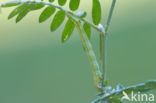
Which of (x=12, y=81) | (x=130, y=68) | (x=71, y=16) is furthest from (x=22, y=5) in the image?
(x=12, y=81)

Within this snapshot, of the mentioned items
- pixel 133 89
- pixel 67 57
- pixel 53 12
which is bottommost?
pixel 67 57

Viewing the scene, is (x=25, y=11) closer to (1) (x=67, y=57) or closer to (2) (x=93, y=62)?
(2) (x=93, y=62)

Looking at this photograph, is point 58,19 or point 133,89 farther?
point 58,19

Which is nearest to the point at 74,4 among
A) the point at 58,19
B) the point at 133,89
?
the point at 58,19

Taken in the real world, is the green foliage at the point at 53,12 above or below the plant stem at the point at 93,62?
above

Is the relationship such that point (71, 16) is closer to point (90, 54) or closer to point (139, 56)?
point (90, 54)

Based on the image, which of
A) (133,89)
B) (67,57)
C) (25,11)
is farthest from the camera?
(67,57)

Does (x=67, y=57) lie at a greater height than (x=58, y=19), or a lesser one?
lesser

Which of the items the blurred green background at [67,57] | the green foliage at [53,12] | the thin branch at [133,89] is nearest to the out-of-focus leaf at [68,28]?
the green foliage at [53,12]

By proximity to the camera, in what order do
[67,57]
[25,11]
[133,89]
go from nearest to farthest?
1. [133,89]
2. [25,11]
3. [67,57]

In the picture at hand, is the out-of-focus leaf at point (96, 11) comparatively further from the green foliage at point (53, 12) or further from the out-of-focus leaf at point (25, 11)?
the out-of-focus leaf at point (25, 11)
